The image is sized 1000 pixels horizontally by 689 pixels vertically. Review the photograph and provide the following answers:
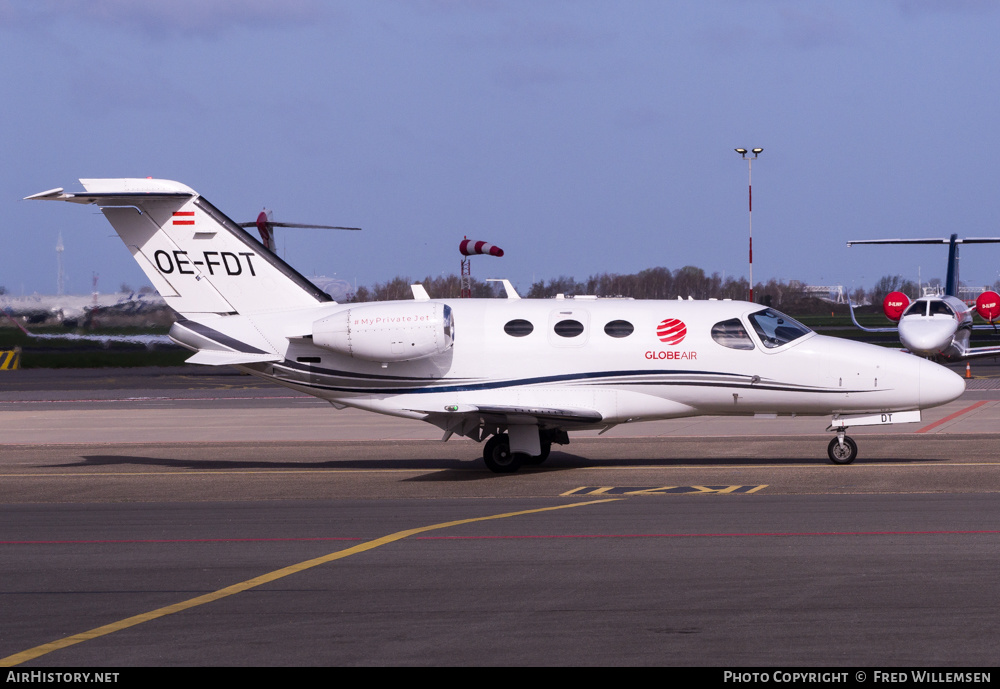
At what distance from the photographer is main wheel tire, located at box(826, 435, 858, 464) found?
1680 cm

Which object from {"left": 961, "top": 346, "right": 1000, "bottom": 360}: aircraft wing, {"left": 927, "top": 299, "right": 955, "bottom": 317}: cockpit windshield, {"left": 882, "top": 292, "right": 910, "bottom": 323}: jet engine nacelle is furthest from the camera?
{"left": 882, "top": 292, "right": 910, "bottom": 323}: jet engine nacelle

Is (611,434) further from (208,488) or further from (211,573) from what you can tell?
(211,573)

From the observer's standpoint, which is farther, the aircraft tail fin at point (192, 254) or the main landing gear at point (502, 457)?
the aircraft tail fin at point (192, 254)

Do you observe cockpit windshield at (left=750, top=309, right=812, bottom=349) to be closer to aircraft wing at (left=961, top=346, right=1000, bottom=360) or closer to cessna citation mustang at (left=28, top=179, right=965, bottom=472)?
cessna citation mustang at (left=28, top=179, right=965, bottom=472)

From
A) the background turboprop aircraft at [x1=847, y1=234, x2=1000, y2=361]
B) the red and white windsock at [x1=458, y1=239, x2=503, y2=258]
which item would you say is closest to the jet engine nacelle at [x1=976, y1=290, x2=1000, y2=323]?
the background turboprop aircraft at [x1=847, y1=234, x2=1000, y2=361]

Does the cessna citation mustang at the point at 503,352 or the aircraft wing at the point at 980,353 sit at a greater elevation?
the cessna citation mustang at the point at 503,352

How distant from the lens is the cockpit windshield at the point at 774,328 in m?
16.7

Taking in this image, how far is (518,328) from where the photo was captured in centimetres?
1698

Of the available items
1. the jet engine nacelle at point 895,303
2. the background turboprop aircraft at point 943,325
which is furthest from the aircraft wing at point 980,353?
the jet engine nacelle at point 895,303

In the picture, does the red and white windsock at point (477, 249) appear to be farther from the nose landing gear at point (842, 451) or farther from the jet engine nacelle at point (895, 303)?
the jet engine nacelle at point (895, 303)

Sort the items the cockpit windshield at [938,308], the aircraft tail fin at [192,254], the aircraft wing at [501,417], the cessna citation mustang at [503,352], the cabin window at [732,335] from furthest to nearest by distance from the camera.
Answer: the cockpit windshield at [938,308]
the aircraft tail fin at [192,254]
the cabin window at [732,335]
the cessna citation mustang at [503,352]
the aircraft wing at [501,417]

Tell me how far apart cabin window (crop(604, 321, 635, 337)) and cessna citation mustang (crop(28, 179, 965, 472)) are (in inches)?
0.9

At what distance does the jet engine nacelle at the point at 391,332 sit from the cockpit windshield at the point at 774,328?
4.86 meters
